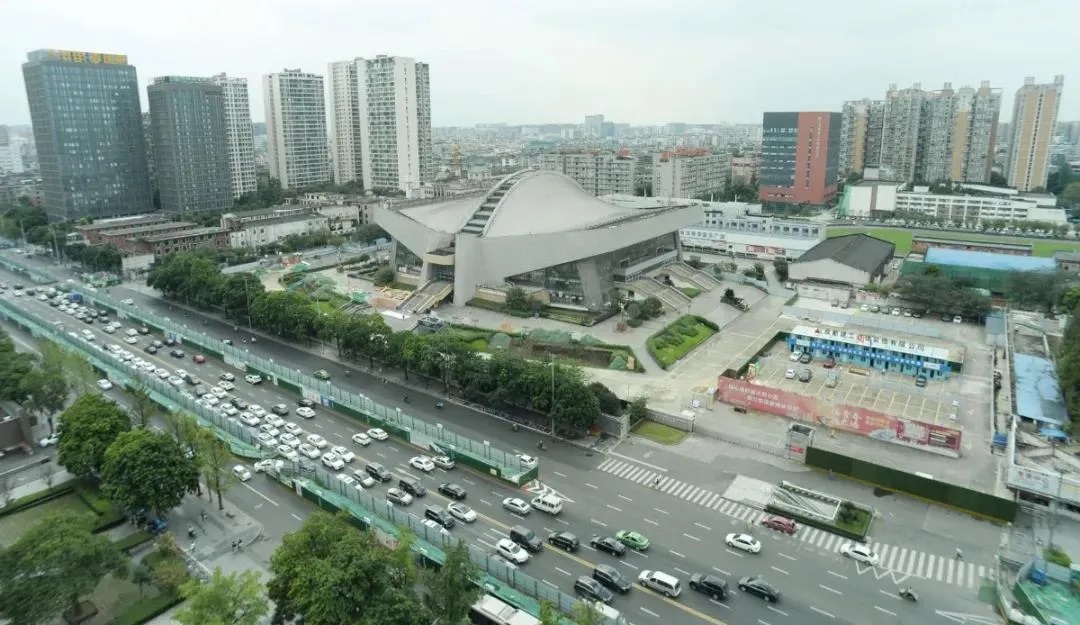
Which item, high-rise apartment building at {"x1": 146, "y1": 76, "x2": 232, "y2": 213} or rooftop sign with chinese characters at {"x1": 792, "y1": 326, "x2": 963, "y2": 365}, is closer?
rooftop sign with chinese characters at {"x1": 792, "y1": 326, "x2": 963, "y2": 365}

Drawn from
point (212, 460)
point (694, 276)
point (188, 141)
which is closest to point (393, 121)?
point (188, 141)

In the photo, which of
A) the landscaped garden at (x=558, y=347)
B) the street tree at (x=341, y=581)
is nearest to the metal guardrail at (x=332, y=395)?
the landscaped garden at (x=558, y=347)

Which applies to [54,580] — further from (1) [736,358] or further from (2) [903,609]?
(1) [736,358]

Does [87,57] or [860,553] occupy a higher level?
[87,57]

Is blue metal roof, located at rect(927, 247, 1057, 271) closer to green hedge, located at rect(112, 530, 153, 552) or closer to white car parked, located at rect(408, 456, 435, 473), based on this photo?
white car parked, located at rect(408, 456, 435, 473)

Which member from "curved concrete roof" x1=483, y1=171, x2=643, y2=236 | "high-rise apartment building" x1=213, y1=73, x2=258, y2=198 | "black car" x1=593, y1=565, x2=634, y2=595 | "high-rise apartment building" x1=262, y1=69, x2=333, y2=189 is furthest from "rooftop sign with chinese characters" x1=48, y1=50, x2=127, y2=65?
"black car" x1=593, y1=565, x2=634, y2=595

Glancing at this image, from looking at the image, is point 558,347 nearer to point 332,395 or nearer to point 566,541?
point 332,395

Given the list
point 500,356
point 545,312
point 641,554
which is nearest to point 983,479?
point 641,554
